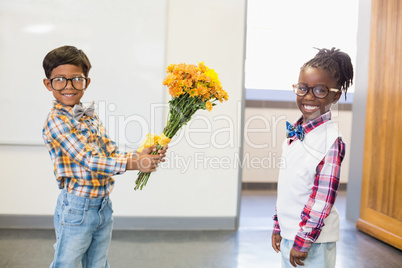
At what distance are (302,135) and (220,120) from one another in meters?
2.19

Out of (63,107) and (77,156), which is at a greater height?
(63,107)

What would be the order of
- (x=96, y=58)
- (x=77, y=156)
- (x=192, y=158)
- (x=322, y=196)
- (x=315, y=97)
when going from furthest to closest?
(x=192, y=158), (x=96, y=58), (x=77, y=156), (x=315, y=97), (x=322, y=196)

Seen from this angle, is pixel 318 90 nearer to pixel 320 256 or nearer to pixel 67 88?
pixel 320 256

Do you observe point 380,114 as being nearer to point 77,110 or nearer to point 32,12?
point 77,110

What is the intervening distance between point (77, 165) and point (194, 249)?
172cm

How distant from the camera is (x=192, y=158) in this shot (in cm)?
354

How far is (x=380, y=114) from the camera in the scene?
11.3ft

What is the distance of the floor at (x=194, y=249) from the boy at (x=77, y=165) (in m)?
1.22

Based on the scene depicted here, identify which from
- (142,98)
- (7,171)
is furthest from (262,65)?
(7,171)

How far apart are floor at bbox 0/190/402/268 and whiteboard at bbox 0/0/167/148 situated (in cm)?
82

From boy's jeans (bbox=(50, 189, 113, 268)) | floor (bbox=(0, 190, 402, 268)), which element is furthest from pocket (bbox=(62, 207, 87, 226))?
floor (bbox=(0, 190, 402, 268))

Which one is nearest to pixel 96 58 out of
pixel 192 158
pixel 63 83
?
pixel 192 158

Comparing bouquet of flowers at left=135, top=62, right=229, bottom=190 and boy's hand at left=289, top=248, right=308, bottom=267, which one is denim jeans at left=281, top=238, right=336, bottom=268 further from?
bouquet of flowers at left=135, top=62, right=229, bottom=190

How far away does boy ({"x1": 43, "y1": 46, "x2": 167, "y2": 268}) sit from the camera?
4.83ft
